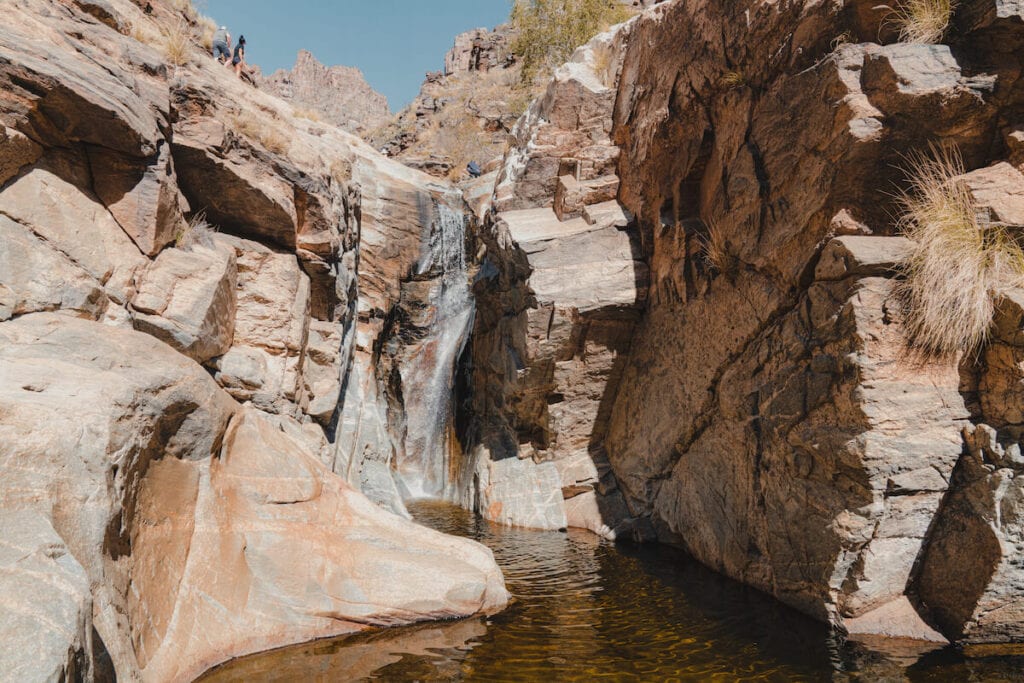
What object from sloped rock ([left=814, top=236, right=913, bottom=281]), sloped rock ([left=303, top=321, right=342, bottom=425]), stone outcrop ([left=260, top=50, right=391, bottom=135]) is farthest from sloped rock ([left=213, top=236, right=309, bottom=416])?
stone outcrop ([left=260, top=50, right=391, bottom=135])

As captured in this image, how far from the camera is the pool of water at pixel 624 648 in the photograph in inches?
204

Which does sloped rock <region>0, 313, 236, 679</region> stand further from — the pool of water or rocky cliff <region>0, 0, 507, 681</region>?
the pool of water

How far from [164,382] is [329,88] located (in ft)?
306

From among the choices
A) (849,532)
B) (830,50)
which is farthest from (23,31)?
(849,532)

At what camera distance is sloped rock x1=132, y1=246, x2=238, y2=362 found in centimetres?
746

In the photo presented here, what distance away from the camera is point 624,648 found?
586 cm

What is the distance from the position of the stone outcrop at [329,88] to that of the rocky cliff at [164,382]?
79.1 m

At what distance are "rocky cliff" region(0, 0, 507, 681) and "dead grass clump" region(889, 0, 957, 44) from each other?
778 centimetres

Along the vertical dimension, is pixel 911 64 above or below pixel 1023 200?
above

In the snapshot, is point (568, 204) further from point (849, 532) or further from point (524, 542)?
point (849, 532)

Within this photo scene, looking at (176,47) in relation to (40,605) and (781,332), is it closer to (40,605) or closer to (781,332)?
(40,605)

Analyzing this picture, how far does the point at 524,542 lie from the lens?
10367 mm

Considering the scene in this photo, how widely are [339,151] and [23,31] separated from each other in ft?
31.0

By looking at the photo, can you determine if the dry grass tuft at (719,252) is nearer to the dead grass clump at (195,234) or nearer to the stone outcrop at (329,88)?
the dead grass clump at (195,234)
